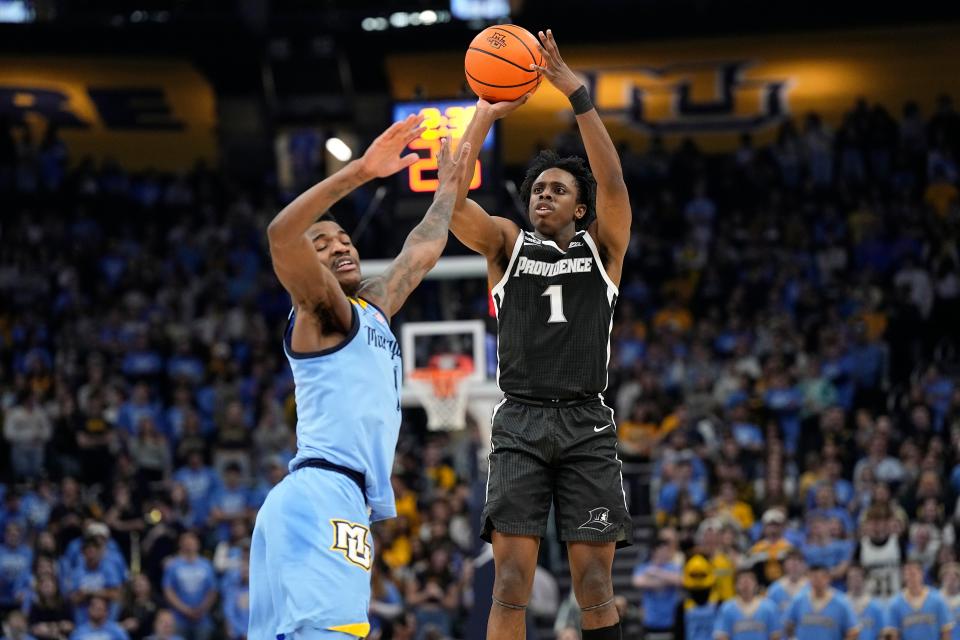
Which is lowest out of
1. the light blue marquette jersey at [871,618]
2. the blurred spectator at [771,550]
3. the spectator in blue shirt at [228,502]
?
the light blue marquette jersey at [871,618]

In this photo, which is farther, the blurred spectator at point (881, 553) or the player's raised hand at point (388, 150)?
the blurred spectator at point (881, 553)

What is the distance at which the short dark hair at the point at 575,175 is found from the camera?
690 centimetres

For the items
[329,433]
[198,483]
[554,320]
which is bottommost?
[198,483]

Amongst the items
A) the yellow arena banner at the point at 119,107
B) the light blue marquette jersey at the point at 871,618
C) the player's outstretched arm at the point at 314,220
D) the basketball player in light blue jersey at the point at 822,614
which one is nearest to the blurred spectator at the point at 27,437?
the yellow arena banner at the point at 119,107

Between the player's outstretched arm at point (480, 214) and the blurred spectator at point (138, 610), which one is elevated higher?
the player's outstretched arm at point (480, 214)

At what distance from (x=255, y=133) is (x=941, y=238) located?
13.7 m

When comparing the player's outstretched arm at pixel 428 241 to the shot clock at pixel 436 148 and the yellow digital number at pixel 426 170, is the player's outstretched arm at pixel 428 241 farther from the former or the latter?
the yellow digital number at pixel 426 170

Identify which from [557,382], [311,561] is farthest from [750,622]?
[311,561]

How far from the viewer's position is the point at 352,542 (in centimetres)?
577

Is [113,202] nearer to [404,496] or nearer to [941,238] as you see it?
[404,496]

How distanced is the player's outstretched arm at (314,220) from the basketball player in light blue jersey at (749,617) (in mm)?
9078

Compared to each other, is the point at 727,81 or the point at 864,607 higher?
the point at 727,81

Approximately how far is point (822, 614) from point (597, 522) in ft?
26.7

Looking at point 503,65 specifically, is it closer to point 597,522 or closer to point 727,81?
point 597,522
